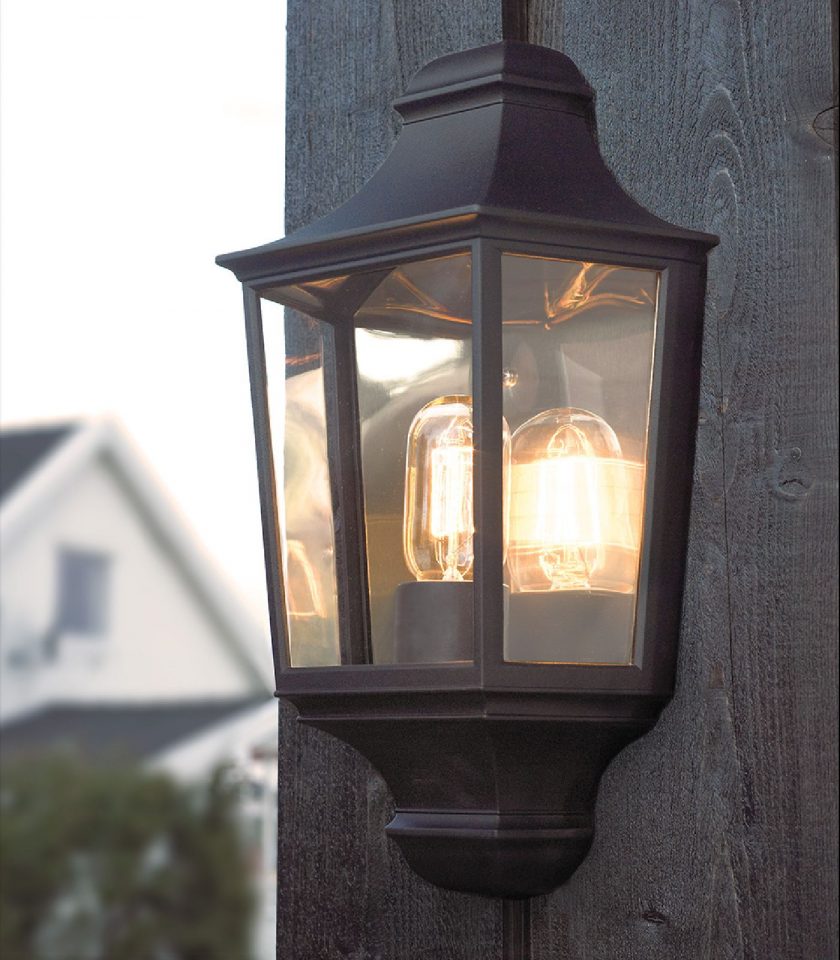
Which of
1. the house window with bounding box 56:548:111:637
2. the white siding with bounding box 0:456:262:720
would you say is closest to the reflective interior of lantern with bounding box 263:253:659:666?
the white siding with bounding box 0:456:262:720

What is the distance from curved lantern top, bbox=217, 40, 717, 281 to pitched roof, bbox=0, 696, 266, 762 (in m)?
4.78

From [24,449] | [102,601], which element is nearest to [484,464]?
[24,449]

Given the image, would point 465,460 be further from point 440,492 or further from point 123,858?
point 123,858

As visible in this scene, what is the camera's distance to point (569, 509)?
749 mm

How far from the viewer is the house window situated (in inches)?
236

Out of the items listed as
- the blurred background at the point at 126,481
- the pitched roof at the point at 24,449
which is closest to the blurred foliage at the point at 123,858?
the blurred background at the point at 126,481

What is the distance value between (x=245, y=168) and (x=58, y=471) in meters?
1.40

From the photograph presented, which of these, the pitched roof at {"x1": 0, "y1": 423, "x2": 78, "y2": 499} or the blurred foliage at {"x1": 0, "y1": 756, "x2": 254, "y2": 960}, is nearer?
the blurred foliage at {"x1": 0, "y1": 756, "x2": 254, "y2": 960}

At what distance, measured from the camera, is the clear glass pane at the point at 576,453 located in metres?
0.74

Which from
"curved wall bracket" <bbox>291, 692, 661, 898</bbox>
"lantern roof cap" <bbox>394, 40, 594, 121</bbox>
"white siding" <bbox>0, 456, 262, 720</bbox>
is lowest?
"white siding" <bbox>0, 456, 262, 720</bbox>

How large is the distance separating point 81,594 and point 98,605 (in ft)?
0.49

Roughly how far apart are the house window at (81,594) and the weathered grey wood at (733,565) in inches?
207

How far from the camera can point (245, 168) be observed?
226 inches

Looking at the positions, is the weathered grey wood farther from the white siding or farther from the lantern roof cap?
the white siding
